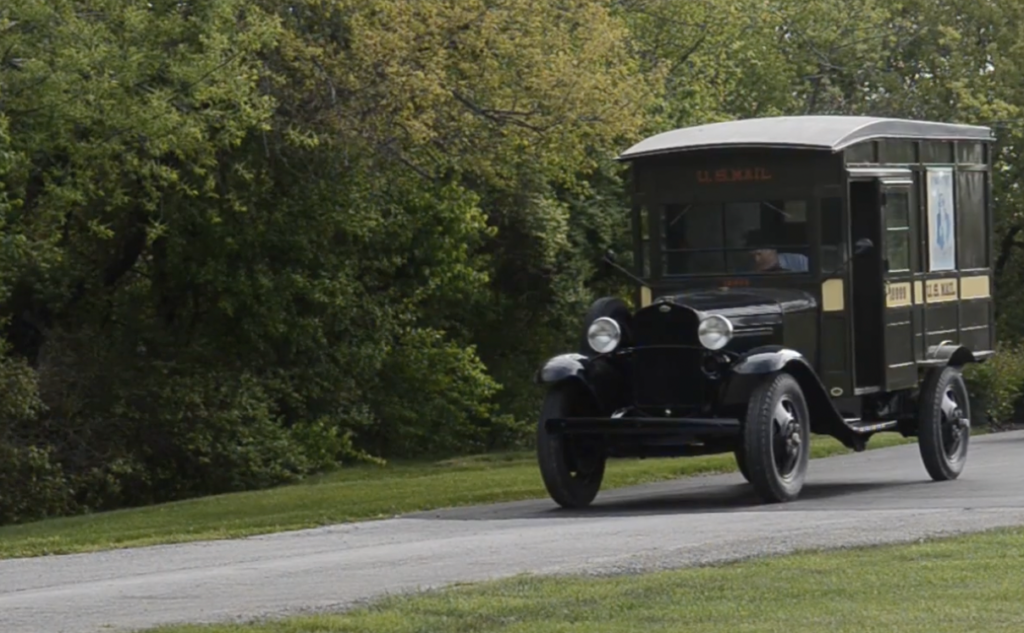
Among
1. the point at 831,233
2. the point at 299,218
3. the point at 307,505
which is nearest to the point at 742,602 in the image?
the point at 831,233

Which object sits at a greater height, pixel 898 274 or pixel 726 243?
pixel 726 243

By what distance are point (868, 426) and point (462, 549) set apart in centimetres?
532

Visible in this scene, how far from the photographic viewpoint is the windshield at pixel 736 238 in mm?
16609

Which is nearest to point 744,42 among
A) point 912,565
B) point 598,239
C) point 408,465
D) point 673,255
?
point 598,239

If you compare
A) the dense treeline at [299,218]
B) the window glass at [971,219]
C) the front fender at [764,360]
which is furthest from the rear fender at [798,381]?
the dense treeline at [299,218]

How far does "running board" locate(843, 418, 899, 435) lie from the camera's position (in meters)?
16.7

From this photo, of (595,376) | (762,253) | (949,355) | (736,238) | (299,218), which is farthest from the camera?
(299,218)

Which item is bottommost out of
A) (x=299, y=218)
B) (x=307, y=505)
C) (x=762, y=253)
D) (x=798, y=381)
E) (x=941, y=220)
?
(x=307, y=505)

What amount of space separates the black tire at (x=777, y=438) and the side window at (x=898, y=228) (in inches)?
68.5

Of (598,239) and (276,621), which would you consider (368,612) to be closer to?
(276,621)

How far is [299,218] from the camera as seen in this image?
2461cm

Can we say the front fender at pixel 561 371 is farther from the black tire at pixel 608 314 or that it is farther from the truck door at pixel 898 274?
the truck door at pixel 898 274

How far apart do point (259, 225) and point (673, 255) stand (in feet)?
28.6

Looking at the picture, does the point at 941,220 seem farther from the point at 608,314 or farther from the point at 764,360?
the point at 608,314
